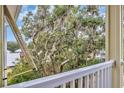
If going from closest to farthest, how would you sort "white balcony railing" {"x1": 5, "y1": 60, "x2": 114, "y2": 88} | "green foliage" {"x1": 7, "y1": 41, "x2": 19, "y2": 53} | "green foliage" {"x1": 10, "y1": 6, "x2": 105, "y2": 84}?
"white balcony railing" {"x1": 5, "y1": 60, "x2": 114, "y2": 88} < "green foliage" {"x1": 7, "y1": 41, "x2": 19, "y2": 53} < "green foliage" {"x1": 10, "y1": 6, "x2": 105, "y2": 84}

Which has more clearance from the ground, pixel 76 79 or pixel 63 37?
pixel 63 37

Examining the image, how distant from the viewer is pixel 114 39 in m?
2.76

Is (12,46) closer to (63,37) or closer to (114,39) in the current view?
(63,37)

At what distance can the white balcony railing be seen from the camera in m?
1.17

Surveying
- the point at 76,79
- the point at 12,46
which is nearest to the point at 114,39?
the point at 12,46

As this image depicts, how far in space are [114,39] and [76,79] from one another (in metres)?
1.34

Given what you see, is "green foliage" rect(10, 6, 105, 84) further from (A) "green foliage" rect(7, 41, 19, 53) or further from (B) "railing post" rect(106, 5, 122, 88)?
(A) "green foliage" rect(7, 41, 19, 53)

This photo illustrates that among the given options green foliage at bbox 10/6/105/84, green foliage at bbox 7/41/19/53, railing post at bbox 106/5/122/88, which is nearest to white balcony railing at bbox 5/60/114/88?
railing post at bbox 106/5/122/88

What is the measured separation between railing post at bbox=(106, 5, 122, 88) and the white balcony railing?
0.77 feet

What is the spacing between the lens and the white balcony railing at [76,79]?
1169 mm

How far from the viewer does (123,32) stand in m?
2.78

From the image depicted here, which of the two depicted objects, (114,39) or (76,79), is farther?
(114,39)
